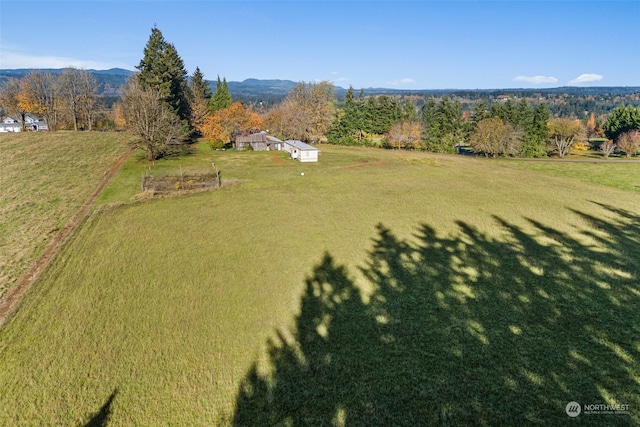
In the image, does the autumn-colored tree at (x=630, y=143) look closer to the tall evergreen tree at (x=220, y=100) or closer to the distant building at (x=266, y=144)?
the distant building at (x=266, y=144)

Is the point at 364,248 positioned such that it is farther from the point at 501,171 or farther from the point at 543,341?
the point at 501,171

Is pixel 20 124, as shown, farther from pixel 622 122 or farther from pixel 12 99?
pixel 622 122

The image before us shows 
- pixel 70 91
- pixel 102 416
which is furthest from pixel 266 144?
pixel 102 416

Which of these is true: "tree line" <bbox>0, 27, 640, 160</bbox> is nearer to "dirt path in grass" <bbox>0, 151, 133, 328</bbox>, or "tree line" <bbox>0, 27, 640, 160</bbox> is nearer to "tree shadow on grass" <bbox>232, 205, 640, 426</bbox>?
"dirt path in grass" <bbox>0, 151, 133, 328</bbox>

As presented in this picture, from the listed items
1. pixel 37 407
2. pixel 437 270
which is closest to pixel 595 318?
pixel 437 270

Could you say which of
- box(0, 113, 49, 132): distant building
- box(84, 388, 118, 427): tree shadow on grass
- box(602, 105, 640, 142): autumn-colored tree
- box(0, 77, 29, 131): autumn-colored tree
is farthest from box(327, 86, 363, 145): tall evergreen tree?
box(0, 113, 49, 132): distant building

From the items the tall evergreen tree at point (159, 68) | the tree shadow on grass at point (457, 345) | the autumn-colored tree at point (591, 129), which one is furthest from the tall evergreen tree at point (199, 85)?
the autumn-colored tree at point (591, 129)
